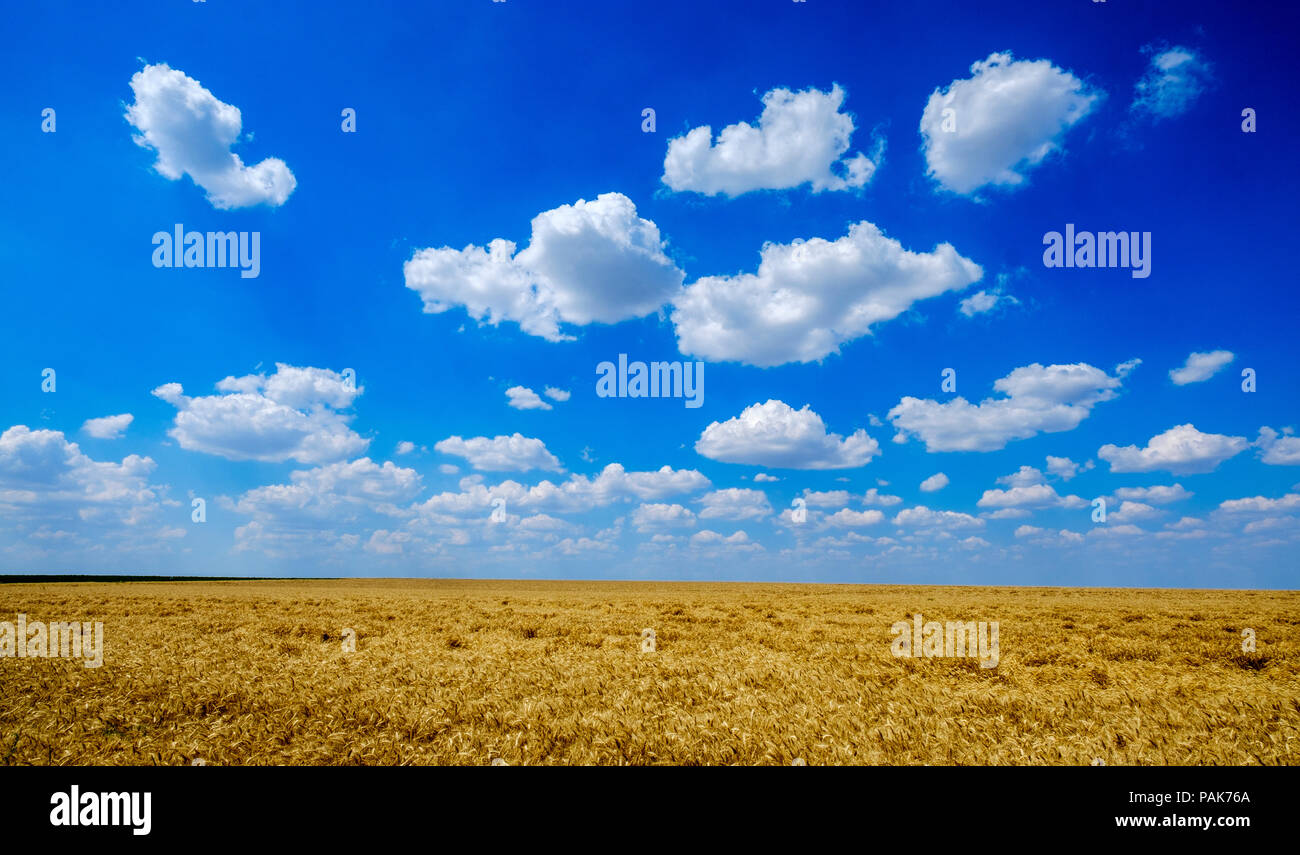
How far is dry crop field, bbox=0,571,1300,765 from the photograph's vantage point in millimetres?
6113

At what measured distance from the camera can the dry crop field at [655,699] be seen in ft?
20.1

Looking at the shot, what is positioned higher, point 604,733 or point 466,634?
point 604,733

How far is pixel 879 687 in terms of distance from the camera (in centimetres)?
849

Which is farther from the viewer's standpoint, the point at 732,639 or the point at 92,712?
the point at 732,639

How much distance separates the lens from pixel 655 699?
25.7ft

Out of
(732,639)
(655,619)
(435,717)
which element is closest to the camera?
(435,717)
